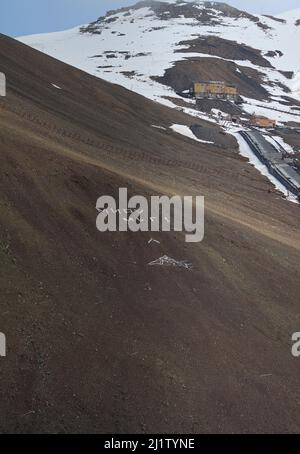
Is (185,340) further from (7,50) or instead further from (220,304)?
(7,50)

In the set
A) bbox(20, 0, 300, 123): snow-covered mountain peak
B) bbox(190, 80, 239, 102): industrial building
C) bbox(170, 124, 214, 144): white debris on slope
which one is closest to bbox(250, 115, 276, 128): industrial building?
bbox(20, 0, 300, 123): snow-covered mountain peak

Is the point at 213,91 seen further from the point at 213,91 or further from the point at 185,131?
the point at 185,131

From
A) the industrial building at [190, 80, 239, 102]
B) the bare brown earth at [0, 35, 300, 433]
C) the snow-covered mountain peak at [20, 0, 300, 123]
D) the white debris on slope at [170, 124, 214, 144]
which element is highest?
the snow-covered mountain peak at [20, 0, 300, 123]

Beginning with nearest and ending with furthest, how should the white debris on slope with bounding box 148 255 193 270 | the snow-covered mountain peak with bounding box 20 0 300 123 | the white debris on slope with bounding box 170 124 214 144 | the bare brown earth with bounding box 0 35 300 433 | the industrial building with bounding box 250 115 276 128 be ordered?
the bare brown earth with bounding box 0 35 300 433 → the white debris on slope with bounding box 148 255 193 270 → the white debris on slope with bounding box 170 124 214 144 → the industrial building with bounding box 250 115 276 128 → the snow-covered mountain peak with bounding box 20 0 300 123

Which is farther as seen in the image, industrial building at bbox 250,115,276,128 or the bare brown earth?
industrial building at bbox 250,115,276,128

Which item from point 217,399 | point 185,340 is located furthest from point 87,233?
point 217,399

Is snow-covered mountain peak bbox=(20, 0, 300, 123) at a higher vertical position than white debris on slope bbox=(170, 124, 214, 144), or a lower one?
higher

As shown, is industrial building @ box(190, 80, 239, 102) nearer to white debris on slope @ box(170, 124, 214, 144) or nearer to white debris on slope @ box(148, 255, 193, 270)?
white debris on slope @ box(170, 124, 214, 144)
